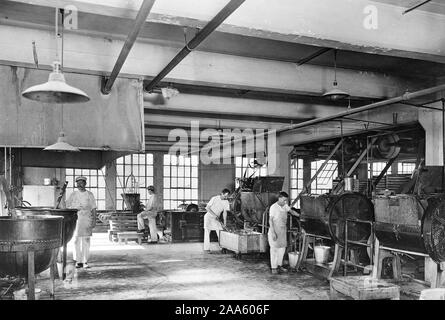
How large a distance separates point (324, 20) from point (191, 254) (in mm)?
7246

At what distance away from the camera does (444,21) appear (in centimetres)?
583

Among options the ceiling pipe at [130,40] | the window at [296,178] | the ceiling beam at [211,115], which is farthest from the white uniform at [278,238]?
the window at [296,178]

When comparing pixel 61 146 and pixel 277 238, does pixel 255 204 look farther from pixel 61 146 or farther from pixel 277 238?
pixel 61 146

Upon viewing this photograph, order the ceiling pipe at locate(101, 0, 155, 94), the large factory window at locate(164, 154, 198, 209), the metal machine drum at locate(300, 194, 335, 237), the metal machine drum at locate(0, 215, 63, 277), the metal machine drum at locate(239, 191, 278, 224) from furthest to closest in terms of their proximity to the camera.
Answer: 1. the large factory window at locate(164, 154, 198, 209)
2. the metal machine drum at locate(239, 191, 278, 224)
3. the metal machine drum at locate(300, 194, 335, 237)
4. the metal machine drum at locate(0, 215, 63, 277)
5. the ceiling pipe at locate(101, 0, 155, 94)

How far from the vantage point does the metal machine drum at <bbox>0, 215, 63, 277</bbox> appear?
5.18 m

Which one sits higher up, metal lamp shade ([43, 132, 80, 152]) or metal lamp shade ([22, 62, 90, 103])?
metal lamp shade ([22, 62, 90, 103])

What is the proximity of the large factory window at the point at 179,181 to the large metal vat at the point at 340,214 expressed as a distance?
46.4 ft

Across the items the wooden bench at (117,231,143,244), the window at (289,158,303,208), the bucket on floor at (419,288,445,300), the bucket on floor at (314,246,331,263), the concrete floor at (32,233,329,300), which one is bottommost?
the concrete floor at (32,233,329,300)

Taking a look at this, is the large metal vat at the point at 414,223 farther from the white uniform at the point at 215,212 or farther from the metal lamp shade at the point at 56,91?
the white uniform at the point at 215,212

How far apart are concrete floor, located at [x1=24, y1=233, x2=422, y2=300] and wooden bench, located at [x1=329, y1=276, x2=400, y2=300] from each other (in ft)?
2.32

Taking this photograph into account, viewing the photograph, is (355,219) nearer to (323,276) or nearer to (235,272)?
(323,276)

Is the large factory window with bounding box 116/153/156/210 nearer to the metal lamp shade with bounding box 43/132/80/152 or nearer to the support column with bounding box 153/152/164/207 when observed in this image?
the support column with bounding box 153/152/164/207

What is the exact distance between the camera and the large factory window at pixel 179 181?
22.1 meters

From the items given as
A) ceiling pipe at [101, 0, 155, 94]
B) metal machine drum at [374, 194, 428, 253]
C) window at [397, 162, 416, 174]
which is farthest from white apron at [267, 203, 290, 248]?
window at [397, 162, 416, 174]
